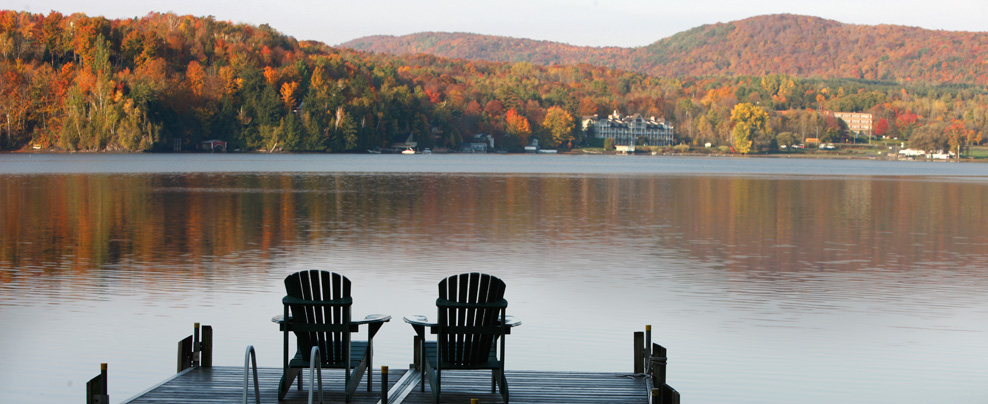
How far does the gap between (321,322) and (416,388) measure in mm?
1282

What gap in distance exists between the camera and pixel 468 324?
859 centimetres

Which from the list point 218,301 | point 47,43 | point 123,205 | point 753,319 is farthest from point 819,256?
point 47,43

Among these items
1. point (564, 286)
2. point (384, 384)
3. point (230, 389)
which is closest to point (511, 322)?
point (384, 384)

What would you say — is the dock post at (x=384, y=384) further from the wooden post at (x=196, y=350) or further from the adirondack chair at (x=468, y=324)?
the wooden post at (x=196, y=350)

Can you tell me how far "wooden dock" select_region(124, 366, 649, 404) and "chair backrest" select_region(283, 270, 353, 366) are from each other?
572 millimetres

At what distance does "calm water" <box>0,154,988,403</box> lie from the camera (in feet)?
38.8

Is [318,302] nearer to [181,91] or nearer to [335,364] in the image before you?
[335,364]

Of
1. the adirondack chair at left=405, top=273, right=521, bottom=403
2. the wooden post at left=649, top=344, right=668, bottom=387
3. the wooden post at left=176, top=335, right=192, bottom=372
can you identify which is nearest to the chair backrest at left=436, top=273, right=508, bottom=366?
the adirondack chair at left=405, top=273, right=521, bottom=403

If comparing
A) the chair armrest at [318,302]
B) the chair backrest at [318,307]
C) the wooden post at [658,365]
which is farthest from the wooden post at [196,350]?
the wooden post at [658,365]

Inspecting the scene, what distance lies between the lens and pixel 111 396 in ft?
33.8

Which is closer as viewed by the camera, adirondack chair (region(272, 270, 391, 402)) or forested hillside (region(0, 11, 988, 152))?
adirondack chair (region(272, 270, 391, 402))

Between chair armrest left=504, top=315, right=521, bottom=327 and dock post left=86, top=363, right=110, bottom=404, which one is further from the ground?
chair armrest left=504, top=315, right=521, bottom=327

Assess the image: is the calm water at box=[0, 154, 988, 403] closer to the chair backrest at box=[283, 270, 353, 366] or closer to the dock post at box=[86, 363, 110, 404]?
the dock post at box=[86, 363, 110, 404]

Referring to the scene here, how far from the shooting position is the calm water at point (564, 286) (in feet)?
38.8
